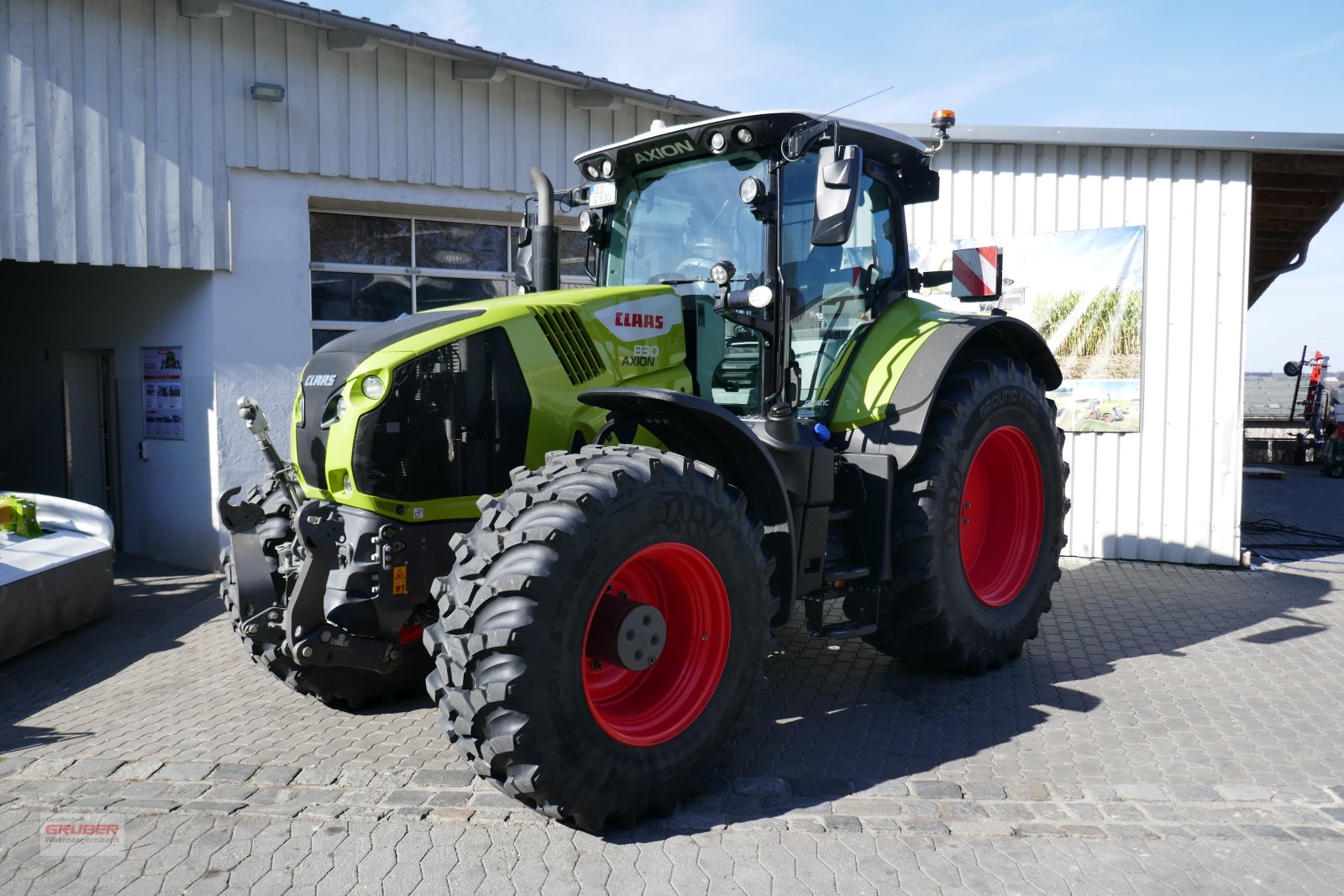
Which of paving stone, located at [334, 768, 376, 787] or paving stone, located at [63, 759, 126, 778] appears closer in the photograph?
paving stone, located at [334, 768, 376, 787]

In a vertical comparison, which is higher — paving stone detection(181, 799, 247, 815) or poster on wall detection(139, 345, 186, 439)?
poster on wall detection(139, 345, 186, 439)

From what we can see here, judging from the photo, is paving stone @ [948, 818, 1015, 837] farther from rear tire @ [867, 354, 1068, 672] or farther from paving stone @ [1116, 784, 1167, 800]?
rear tire @ [867, 354, 1068, 672]

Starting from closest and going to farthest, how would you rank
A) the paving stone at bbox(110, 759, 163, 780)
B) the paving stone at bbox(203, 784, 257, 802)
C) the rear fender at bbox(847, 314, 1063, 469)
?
the paving stone at bbox(203, 784, 257, 802)
the paving stone at bbox(110, 759, 163, 780)
the rear fender at bbox(847, 314, 1063, 469)

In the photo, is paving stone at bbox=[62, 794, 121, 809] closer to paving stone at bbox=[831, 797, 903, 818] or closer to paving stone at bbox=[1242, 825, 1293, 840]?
paving stone at bbox=[831, 797, 903, 818]

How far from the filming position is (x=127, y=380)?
377 inches

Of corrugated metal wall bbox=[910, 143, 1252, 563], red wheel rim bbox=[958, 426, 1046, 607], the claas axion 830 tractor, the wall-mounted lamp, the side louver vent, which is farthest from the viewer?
corrugated metal wall bbox=[910, 143, 1252, 563]

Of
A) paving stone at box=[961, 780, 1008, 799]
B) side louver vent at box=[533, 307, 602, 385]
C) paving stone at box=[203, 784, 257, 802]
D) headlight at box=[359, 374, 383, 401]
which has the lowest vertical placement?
paving stone at box=[203, 784, 257, 802]

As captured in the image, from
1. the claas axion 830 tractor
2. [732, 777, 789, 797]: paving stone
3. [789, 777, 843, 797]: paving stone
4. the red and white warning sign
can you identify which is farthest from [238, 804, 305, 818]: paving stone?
the red and white warning sign

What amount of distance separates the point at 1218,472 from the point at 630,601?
22.0 feet

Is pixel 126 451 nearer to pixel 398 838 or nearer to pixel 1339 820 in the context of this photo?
pixel 398 838

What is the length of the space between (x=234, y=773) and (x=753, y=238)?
127 inches

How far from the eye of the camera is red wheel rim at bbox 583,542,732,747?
4090 millimetres

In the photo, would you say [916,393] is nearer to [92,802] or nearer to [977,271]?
[977,271]

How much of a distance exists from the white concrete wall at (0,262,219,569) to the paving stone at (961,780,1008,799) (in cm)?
665
